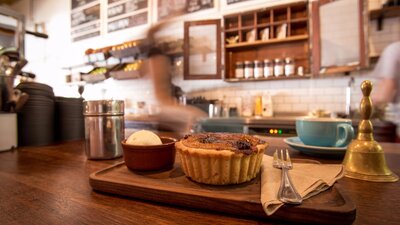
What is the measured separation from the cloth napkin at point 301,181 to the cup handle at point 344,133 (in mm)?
234

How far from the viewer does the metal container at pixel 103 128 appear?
0.71 m

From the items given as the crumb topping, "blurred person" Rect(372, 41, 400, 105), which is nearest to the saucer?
the crumb topping

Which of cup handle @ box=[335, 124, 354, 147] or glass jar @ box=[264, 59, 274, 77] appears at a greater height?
glass jar @ box=[264, 59, 274, 77]

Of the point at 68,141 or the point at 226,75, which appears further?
the point at 226,75

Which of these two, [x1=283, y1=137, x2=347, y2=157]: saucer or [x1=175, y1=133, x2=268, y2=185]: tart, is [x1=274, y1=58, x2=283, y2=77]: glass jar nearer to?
[x1=283, y1=137, x2=347, y2=157]: saucer

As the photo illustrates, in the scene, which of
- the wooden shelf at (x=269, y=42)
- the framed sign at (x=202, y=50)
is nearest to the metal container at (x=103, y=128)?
the framed sign at (x=202, y=50)

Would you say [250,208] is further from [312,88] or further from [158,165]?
[312,88]

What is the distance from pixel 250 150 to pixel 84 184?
0.39 m

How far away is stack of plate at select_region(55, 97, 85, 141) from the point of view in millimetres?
1127

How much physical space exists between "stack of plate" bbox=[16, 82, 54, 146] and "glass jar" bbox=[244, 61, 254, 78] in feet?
6.99

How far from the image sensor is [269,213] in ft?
1.16

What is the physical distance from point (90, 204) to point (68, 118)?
89 centimetres

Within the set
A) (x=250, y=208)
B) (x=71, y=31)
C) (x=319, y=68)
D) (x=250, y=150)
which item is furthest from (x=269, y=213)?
(x=71, y=31)

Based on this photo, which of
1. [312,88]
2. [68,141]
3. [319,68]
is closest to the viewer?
[68,141]
